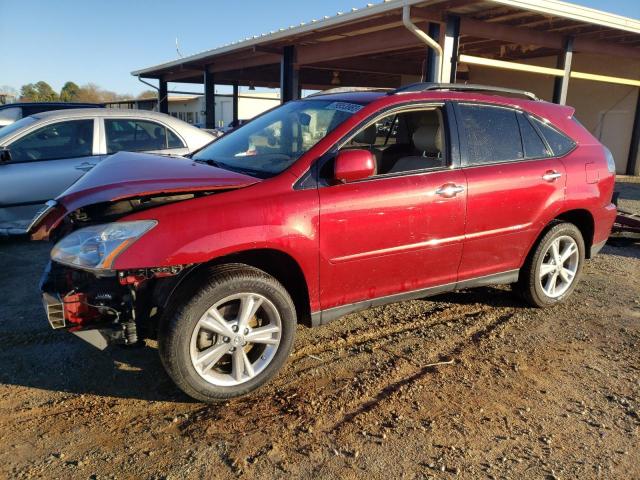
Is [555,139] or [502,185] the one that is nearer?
[502,185]

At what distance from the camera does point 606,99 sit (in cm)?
1516

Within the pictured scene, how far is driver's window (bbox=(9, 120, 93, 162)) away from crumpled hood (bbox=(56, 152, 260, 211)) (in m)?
3.29

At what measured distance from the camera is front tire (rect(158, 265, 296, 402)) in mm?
2760

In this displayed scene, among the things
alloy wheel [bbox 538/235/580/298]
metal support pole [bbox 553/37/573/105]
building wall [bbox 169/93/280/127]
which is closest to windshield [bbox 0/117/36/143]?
alloy wheel [bbox 538/235/580/298]

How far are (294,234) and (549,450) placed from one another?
1805mm

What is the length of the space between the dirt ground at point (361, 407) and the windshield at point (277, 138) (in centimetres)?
139

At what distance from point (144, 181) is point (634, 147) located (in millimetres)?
15683

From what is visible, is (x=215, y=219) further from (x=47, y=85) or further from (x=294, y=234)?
(x=47, y=85)

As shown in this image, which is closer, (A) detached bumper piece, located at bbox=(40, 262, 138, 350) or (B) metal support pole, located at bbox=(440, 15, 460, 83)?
A: (A) detached bumper piece, located at bbox=(40, 262, 138, 350)

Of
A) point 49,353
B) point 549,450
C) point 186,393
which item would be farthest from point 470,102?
point 49,353

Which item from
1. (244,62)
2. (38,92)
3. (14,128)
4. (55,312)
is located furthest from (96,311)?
(38,92)

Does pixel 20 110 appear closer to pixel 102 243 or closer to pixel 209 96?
pixel 102 243

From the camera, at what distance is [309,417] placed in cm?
281

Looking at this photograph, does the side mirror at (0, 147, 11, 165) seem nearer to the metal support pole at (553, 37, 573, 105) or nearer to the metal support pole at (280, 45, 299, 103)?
the metal support pole at (280, 45, 299, 103)
